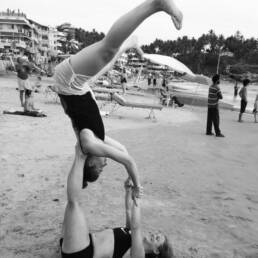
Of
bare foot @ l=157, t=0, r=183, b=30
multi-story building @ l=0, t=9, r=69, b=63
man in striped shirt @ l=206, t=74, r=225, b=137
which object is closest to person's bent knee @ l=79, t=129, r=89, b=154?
bare foot @ l=157, t=0, r=183, b=30

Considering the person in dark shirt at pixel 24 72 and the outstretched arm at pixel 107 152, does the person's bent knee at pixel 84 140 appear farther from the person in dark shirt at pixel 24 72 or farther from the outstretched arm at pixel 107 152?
the person in dark shirt at pixel 24 72

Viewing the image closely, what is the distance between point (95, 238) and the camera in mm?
2904

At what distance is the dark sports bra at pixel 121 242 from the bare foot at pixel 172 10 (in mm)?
1797

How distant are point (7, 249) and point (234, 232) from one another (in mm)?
2518

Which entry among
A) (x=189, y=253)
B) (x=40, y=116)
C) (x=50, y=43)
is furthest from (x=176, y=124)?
(x=50, y=43)

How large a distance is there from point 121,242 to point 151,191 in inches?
85.5

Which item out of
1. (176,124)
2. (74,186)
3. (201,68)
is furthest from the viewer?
(201,68)

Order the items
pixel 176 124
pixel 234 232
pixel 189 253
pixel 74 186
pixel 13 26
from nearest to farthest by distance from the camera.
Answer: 1. pixel 74 186
2. pixel 189 253
3. pixel 234 232
4. pixel 176 124
5. pixel 13 26

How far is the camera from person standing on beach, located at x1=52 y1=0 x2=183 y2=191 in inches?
88.9

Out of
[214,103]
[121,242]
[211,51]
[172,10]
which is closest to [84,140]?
[121,242]

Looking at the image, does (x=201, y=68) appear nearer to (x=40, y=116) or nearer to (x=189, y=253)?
(x=40, y=116)

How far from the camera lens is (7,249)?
3354mm

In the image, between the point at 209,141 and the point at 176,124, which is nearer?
the point at 209,141

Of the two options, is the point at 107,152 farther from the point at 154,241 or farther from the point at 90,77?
the point at 154,241
